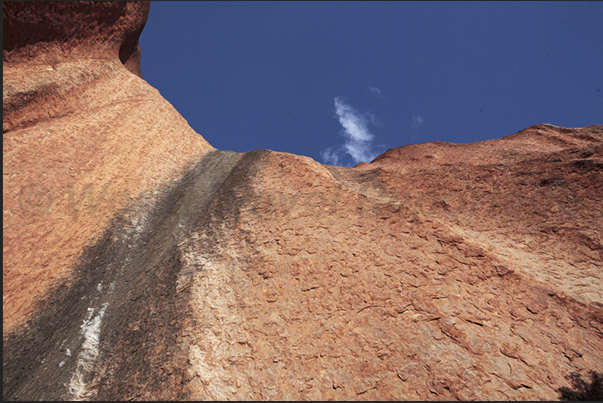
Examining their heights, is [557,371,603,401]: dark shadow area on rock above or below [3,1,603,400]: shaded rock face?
below

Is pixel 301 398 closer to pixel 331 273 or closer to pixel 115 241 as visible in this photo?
pixel 331 273

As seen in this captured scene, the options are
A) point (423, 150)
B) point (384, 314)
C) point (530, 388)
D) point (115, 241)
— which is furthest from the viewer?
point (423, 150)

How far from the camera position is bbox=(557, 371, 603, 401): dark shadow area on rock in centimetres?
757

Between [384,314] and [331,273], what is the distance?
216 cm

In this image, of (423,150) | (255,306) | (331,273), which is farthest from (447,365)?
(423,150)

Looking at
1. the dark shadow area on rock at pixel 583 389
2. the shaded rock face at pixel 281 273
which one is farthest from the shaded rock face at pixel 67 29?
the dark shadow area on rock at pixel 583 389

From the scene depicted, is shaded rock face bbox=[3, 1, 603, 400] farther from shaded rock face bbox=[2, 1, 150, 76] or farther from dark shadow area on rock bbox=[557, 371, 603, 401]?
shaded rock face bbox=[2, 1, 150, 76]

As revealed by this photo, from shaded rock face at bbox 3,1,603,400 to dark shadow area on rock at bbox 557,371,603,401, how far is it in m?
0.17

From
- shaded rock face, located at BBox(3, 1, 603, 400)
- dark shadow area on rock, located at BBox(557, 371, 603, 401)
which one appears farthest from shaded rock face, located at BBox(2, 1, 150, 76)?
dark shadow area on rock, located at BBox(557, 371, 603, 401)

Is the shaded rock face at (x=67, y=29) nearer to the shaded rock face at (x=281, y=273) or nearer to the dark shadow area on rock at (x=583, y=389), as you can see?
the shaded rock face at (x=281, y=273)

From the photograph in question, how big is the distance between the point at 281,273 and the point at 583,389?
830cm

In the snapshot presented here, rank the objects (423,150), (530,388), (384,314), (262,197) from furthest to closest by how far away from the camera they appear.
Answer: (423,150), (262,197), (384,314), (530,388)

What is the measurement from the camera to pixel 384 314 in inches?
382

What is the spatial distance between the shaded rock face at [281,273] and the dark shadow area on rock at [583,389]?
172mm
